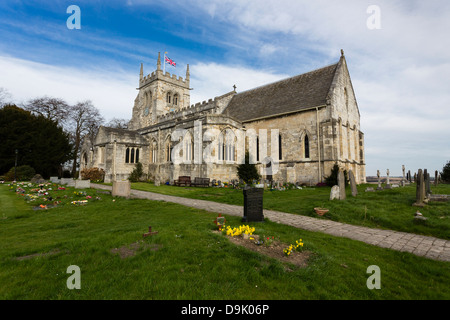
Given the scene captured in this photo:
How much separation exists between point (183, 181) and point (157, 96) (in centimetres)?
2153

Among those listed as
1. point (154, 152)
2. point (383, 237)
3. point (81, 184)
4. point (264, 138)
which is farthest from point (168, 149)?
point (383, 237)

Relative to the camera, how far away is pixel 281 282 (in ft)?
10.9

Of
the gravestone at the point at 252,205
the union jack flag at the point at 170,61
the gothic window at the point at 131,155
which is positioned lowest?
the gravestone at the point at 252,205

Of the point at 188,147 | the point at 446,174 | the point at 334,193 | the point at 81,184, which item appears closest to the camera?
the point at 334,193

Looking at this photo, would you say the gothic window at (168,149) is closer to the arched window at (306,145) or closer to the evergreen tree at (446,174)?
the arched window at (306,145)

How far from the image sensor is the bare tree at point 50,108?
107 ft

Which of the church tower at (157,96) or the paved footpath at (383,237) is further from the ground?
the church tower at (157,96)

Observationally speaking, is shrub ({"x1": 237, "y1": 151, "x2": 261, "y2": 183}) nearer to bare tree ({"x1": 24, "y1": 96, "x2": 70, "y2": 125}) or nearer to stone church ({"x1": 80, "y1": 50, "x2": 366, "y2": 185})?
stone church ({"x1": 80, "y1": 50, "x2": 366, "y2": 185})

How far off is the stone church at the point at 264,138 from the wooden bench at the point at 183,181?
0.80 m

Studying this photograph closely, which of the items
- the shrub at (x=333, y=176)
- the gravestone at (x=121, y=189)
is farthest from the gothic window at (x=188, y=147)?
the shrub at (x=333, y=176)

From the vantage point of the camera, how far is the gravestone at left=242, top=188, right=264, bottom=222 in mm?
6808

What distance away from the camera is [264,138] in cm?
2336

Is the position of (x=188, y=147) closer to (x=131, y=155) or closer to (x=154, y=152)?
(x=154, y=152)
